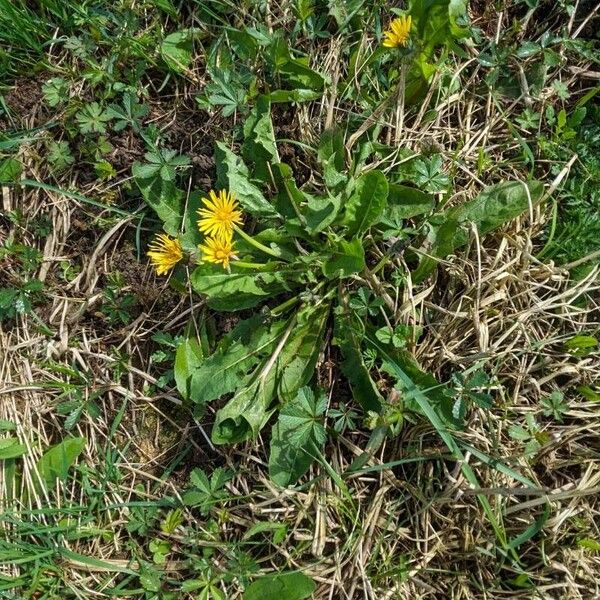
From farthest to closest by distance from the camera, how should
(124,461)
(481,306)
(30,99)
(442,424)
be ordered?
(30,99) < (124,461) < (481,306) < (442,424)

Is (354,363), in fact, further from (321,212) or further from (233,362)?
(321,212)

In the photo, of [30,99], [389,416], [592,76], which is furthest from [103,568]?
[592,76]

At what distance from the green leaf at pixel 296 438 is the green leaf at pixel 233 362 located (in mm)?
216

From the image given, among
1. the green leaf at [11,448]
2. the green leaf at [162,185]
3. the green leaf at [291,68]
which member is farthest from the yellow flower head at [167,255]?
the green leaf at [11,448]

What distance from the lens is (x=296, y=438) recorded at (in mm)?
2441

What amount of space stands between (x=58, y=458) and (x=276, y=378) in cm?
94

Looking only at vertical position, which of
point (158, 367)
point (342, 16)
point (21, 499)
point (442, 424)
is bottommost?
point (21, 499)

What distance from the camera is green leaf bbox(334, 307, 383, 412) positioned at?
245 centimetres

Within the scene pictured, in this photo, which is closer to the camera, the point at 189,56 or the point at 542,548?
the point at 542,548

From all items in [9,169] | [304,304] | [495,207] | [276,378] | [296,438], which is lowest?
[296,438]

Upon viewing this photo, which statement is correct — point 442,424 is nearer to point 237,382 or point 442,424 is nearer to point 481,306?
point 481,306

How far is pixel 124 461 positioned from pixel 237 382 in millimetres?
595

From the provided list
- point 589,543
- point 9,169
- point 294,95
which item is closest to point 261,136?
point 294,95

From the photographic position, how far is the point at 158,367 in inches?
106
